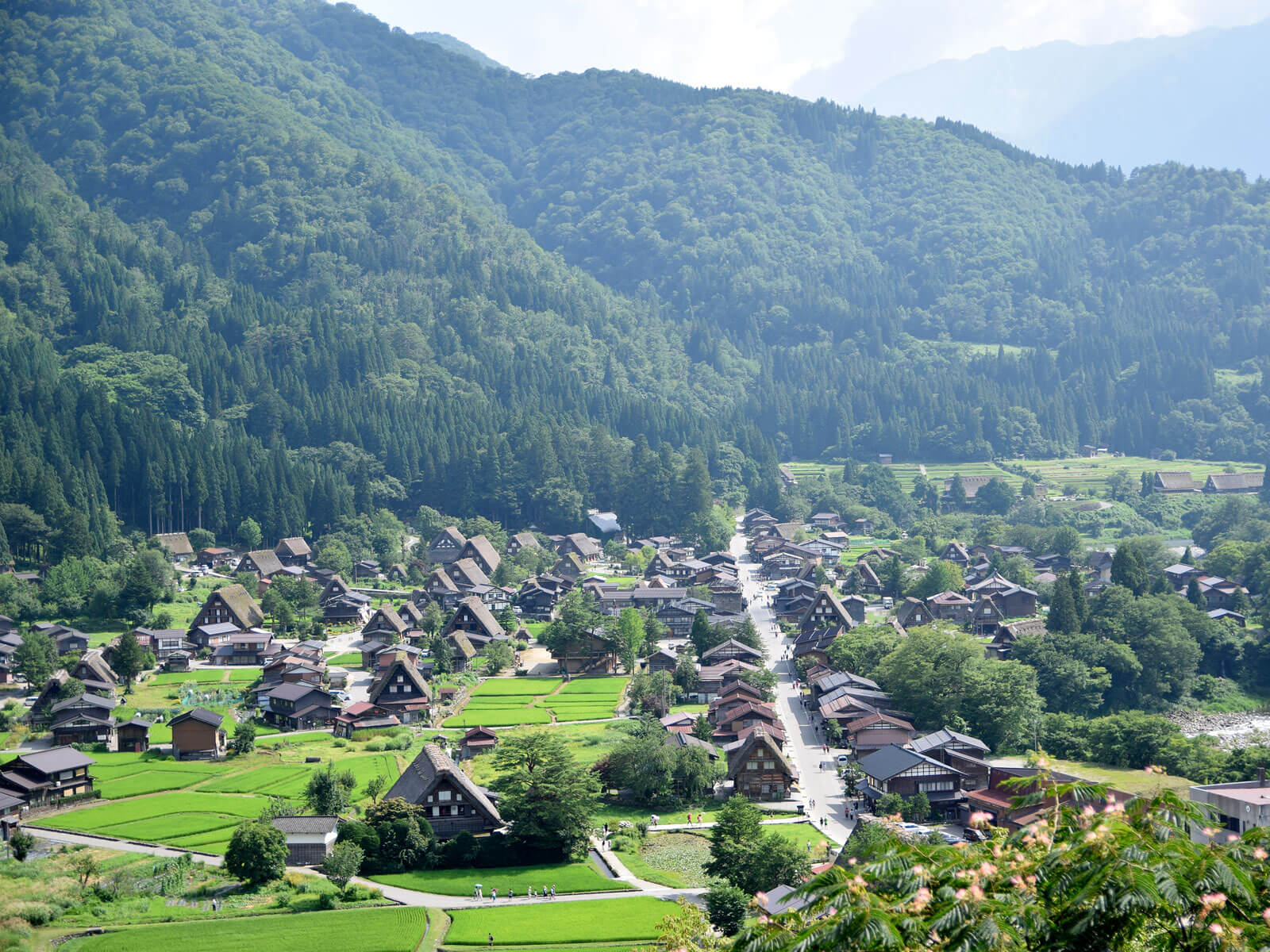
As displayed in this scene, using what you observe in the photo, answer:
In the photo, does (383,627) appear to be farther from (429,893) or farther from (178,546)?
(429,893)

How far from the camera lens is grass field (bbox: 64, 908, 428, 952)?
94.6 feet

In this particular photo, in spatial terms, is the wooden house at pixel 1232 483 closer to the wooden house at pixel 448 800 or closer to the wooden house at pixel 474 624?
the wooden house at pixel 474 624

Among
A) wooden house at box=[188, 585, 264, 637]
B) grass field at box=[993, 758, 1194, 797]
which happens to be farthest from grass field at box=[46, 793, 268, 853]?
grass field at box=[993, 758, 1194, 797]

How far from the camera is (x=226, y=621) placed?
220 feet

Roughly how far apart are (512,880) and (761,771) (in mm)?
11115

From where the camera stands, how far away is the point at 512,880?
3512 centimetres

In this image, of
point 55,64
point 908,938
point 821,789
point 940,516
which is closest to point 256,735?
point 821,789

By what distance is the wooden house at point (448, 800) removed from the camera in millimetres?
37594

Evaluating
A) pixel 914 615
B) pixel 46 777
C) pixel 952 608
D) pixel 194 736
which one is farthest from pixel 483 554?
pixel 46 777

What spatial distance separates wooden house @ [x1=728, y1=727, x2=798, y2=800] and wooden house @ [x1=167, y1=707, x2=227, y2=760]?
20.3m

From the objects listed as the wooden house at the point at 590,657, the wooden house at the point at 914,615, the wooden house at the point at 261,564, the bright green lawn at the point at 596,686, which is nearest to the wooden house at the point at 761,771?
the bright green lawn at the point at 596,686

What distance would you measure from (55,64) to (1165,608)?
18576cm

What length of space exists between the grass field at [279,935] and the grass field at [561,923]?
1392mm

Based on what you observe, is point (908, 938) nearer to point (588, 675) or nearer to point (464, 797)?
point (464, 797)
